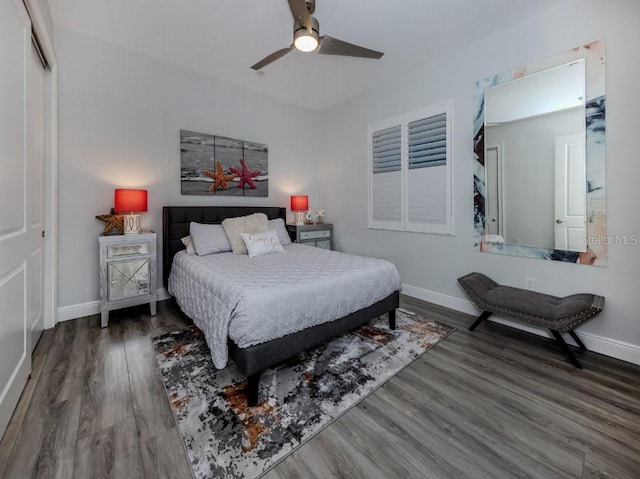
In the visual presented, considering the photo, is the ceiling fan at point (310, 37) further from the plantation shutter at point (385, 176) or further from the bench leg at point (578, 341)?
the bench leg at point (578, 341)

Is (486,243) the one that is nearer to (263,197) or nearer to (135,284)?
(263,197)

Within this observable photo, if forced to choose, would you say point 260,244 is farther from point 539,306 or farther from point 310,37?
point 539,306

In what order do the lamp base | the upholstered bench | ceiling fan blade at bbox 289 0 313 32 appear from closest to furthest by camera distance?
ceiling fan blade at bbox 289 0 313 32 → the upholstered bench → the lamp base

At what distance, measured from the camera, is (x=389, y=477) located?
4.04ft

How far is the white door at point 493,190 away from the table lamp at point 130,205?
3535 millimetres

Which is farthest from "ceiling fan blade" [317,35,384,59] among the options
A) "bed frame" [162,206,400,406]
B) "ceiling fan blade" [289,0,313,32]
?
"bed frame" [162,206,400,406]

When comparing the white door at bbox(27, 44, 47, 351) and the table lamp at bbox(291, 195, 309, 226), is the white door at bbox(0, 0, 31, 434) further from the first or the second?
the table lamp at bbox(291, 195, 309, 226)

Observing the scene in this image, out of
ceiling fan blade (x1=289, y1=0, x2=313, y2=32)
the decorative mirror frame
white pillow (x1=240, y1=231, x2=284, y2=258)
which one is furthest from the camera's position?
white pillow (x1=240, y1=231, x2=284, y2=258)

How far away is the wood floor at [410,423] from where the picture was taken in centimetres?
127

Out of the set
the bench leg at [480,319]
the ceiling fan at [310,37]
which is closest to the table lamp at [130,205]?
the ceiling fan at [310,37]

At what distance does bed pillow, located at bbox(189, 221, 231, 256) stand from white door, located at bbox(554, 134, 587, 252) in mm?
3250

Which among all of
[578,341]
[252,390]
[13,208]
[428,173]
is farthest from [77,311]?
[578,341]

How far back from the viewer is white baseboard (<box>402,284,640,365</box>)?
213cm

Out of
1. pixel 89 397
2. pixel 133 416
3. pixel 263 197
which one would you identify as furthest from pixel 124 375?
pixel 263 197
